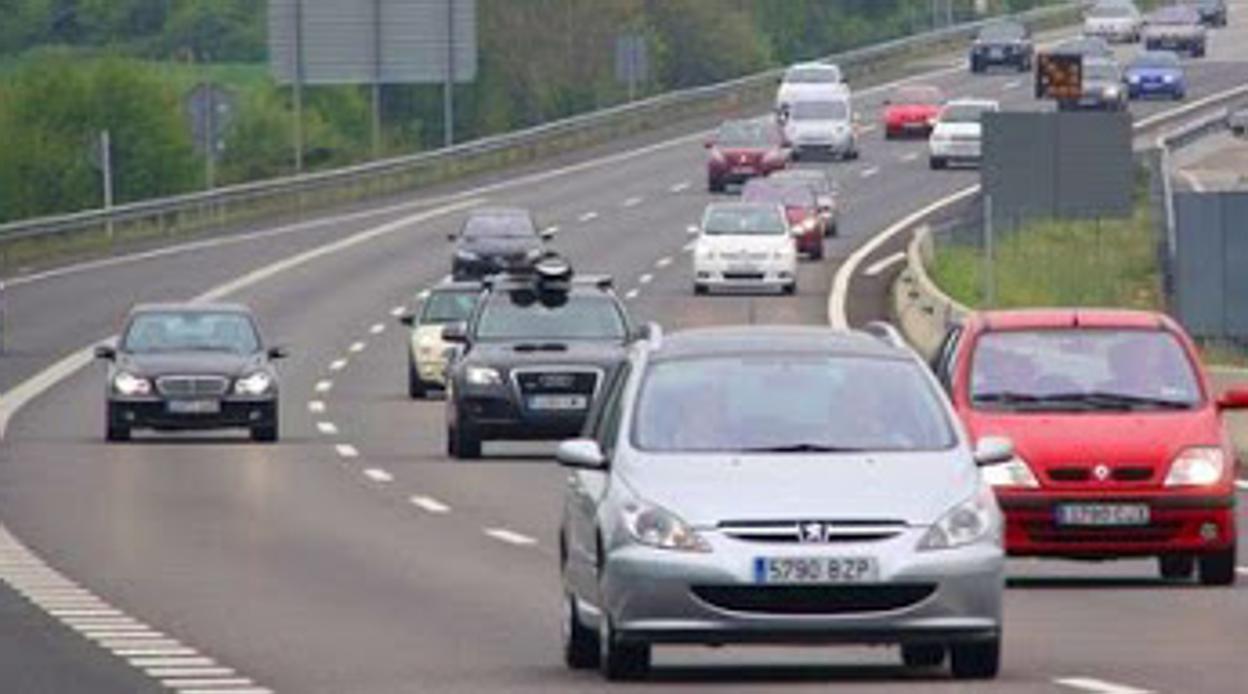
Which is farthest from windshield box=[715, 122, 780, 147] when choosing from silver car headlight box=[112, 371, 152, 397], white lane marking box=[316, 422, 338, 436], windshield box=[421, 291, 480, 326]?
silver car headlight box=[112, 371, 152, 397]

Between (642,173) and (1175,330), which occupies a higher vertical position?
(1175,330)

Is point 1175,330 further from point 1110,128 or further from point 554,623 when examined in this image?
point 1110,128

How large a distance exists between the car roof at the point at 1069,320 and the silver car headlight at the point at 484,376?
1494 centimetres

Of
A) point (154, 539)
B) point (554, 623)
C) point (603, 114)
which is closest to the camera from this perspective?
point (554, 623)

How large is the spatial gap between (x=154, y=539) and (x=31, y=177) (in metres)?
122

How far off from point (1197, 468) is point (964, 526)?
659cm

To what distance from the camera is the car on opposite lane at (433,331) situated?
171 feet

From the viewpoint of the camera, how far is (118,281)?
250ft

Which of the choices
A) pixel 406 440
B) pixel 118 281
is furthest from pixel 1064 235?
pixel 406 440

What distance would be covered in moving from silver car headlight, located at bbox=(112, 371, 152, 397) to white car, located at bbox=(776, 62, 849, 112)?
203ft

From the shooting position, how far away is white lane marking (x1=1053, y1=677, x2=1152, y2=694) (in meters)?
17.1

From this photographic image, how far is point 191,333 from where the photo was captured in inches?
1757

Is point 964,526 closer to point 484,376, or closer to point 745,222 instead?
point 484,376

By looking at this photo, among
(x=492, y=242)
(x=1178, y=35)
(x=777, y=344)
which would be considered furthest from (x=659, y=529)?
(x=1178, y=35)
